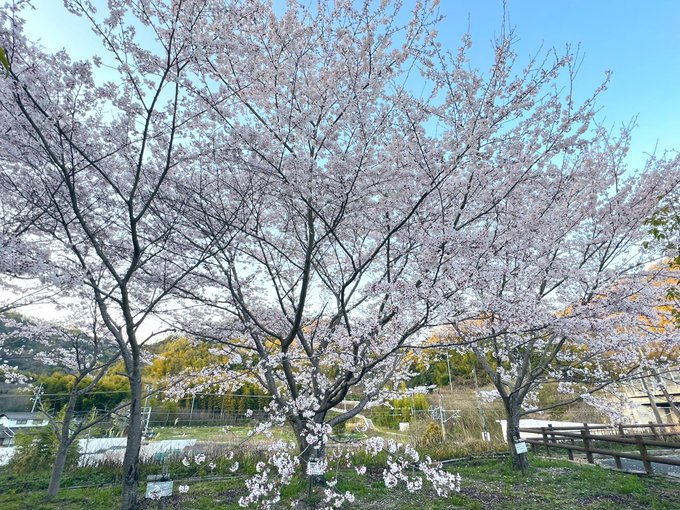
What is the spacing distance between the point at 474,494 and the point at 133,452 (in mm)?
5085

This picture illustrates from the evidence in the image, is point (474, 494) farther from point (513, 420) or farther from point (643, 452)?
point (643, 452)

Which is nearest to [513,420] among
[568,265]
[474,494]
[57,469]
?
[474,494]

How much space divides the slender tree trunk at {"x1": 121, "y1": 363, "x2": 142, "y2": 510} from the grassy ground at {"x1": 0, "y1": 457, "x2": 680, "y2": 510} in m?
2.15

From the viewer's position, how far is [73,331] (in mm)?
7719

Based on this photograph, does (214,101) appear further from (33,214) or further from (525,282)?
(525,282)

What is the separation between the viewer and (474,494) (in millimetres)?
5414

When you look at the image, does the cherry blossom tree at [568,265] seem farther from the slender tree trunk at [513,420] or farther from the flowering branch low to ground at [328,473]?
the flowering branch low to ground at [328,473]

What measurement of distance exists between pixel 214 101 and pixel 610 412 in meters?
9.24

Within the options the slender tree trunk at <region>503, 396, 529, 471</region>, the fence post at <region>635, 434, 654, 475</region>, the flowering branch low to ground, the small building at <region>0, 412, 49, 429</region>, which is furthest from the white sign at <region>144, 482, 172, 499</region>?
the small building at <region>0, 412, 49, 429</region>

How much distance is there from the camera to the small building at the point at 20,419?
34.5ft

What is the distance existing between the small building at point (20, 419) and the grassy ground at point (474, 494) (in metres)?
4.58

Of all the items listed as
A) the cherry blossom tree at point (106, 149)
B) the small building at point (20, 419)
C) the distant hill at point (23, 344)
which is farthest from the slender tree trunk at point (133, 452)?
the small building at point (20, 419)

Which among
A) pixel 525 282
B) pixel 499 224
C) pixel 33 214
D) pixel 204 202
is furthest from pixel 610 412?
pixel 33 214

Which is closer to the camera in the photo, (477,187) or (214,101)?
(214,101)
